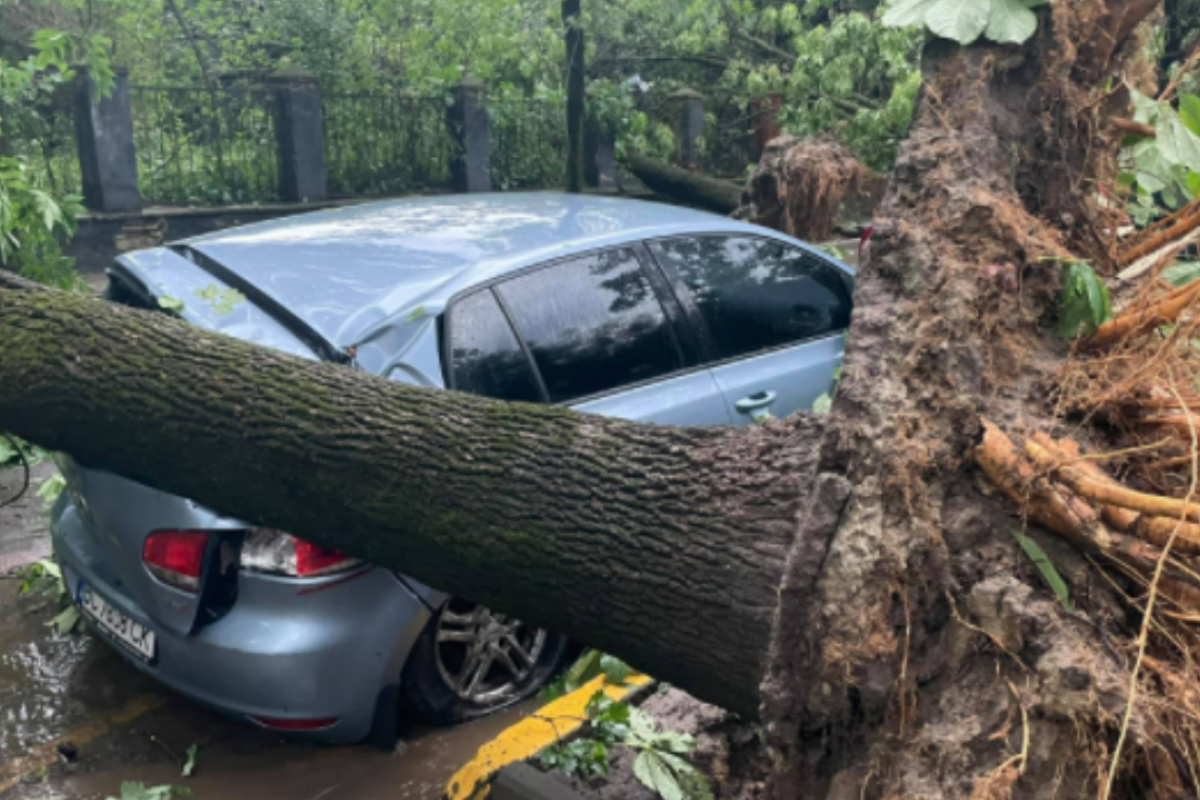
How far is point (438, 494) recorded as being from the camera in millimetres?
2402

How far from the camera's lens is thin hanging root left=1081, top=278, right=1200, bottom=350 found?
2.13 metres

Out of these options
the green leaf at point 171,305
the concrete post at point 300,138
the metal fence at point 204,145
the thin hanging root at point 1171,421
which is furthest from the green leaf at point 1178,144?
the concrete post at point 300,138

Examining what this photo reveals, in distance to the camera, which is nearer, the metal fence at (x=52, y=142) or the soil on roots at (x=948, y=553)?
the soil on roots at (x=948, y=553)

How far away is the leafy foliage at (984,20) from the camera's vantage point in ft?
7.24

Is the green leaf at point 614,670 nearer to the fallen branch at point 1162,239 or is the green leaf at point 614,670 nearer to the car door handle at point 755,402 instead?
the car door handle at point 755,402

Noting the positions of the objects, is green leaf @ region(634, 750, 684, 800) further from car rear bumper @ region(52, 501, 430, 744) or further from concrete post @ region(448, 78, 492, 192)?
concrete post @ region(448, 78, 492, 192)

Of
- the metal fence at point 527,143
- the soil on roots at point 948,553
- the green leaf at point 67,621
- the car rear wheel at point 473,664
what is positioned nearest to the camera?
the soil on roots at point 948,553

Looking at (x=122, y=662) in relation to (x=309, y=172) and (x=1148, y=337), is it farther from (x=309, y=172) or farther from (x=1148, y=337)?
(x=309, y=172)

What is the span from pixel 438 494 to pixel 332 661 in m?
1.16

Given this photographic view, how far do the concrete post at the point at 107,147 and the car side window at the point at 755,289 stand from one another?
8.40 m

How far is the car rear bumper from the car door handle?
4.98 feet

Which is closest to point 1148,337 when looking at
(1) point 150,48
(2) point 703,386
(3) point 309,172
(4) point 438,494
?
(4) point 438,494

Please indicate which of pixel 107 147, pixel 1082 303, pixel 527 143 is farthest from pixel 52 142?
pixel 1082 303

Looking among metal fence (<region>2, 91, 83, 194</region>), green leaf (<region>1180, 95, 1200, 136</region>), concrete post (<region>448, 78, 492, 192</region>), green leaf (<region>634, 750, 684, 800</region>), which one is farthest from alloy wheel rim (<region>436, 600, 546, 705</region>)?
concrete post (<region>448, 78, 492, 192</region>)
